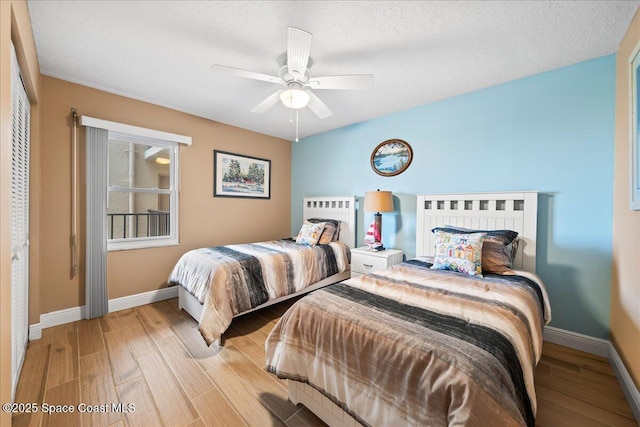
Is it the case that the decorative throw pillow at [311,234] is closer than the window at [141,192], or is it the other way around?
the window at [141,192]

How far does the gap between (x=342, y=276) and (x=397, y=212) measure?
1206 millimetres

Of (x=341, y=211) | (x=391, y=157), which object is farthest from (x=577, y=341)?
(x=341, y=211)

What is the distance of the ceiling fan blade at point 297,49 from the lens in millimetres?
1507

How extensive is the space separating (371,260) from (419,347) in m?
1.93

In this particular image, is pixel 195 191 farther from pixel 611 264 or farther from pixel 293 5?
pixel 611 264

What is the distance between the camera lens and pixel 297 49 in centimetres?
164

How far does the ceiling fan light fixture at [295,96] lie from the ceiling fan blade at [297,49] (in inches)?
5.0

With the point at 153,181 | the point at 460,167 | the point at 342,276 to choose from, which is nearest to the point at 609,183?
the point at 460,167

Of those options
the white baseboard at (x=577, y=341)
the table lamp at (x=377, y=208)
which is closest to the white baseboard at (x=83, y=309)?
the table lamp at (x=377, y=208)

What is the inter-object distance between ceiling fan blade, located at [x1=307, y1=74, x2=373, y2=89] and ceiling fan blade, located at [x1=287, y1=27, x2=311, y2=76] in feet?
0.46

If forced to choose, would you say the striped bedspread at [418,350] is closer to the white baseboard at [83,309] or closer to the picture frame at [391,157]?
the picture frame at [391,157]

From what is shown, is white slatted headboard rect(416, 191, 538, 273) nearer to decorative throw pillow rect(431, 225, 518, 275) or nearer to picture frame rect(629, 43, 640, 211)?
decorative throw pillow rect(431, 225, 518, 275)

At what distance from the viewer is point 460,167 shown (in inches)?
109

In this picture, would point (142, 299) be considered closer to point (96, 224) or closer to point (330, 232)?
point (96, 224)
